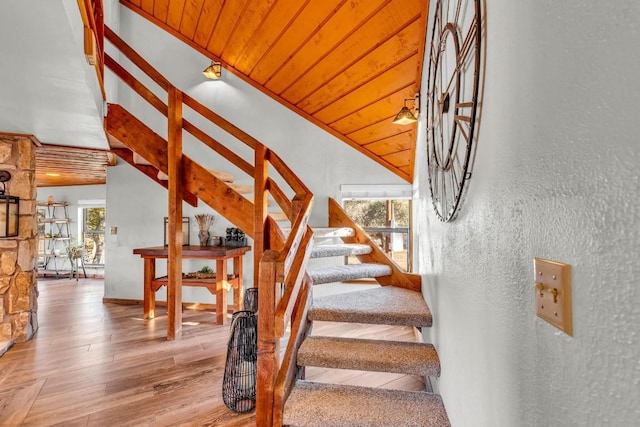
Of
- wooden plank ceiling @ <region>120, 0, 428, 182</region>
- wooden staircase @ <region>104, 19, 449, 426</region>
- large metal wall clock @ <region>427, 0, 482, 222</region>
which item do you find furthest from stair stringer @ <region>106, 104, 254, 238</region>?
large metal wall clock @ <region>427, 0, 482, 222</region>

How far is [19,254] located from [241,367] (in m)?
2.63

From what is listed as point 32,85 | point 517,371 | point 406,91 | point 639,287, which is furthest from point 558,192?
point 32,85

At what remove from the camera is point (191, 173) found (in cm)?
337

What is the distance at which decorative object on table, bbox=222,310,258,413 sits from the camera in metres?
2.19

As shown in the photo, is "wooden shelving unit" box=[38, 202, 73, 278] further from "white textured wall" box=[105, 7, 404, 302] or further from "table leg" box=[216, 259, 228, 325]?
"table leg" box=[216, 259, 228, 325]

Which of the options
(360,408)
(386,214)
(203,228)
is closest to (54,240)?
(203,228)

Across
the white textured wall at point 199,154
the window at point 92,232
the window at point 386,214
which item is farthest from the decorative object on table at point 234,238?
the window at point 92,232

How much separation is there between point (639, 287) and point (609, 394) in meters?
0.17

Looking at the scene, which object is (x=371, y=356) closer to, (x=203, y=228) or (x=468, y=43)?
(x=468, y=43)

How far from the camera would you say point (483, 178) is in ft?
3.43

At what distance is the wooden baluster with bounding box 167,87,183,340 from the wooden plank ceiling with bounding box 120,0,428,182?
39.5 inches

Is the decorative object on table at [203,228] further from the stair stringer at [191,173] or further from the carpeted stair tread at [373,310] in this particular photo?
the carpeted stair tread at [373,310]

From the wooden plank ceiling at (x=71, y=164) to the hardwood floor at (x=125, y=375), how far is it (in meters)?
1.94

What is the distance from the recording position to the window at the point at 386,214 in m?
4.09
